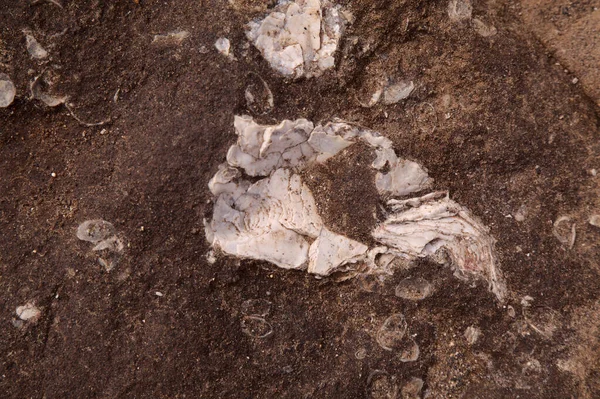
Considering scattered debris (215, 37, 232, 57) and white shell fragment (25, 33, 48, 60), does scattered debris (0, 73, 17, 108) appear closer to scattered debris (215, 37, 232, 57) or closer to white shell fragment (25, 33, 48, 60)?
white shell fragment (25, 33, 48, 60)

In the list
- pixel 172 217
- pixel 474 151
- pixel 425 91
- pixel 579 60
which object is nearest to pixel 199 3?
pixel 172 217

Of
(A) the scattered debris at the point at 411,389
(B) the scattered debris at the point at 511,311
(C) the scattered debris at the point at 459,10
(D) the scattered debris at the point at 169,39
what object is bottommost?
(A) the scattered debris at the point at 411,389

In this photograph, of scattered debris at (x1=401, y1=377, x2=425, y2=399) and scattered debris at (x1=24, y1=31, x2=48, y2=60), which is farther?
scattered debris at (x1=401, y1=377, x2=425, y2=399)

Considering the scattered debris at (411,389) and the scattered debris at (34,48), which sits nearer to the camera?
the scattered debris at (34,48)

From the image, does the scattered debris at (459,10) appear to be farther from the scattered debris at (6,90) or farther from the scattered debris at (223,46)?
the scattered debris at (6,90)

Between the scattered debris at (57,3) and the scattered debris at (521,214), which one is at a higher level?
the scattered debris at (57,3)

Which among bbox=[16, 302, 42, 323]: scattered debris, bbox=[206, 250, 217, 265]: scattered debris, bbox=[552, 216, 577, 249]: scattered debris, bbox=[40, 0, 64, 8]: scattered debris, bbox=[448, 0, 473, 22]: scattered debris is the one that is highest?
bbox=[448, 0, 473, 22]: scattered debris

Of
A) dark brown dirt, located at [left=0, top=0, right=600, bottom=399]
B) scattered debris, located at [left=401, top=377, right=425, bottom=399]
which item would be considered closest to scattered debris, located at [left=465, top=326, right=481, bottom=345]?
dark brown dirt, located at [left=0, top=0, right=600, bottom=399]

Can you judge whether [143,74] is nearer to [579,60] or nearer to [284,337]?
[284,337]

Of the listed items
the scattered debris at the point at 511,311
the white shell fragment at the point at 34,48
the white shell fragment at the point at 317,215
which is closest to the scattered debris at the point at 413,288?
the white shell fragment at the point at 317,215
